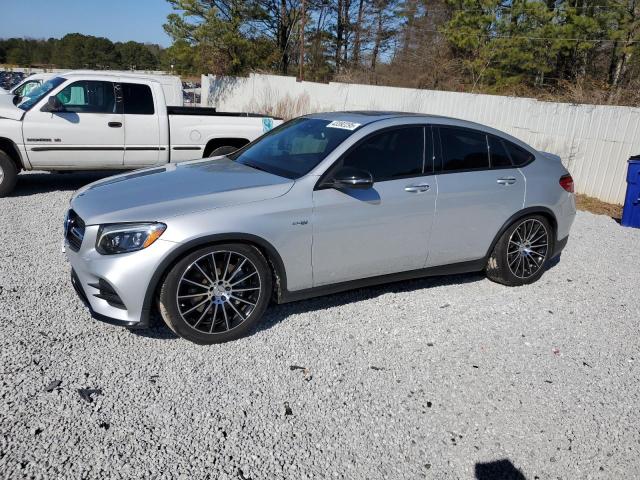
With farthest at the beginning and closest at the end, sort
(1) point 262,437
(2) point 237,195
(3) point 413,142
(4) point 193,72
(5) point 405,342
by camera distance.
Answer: (4) point 193,72 → (3) point 413,142 → (5) point 405,342 → (2) point 237,195 → (1) point 262,437

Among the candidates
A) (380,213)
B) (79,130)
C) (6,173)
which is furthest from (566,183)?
(6,173)

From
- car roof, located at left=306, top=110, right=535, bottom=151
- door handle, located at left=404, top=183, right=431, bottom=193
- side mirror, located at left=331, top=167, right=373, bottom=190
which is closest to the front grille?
side mirror, located at left=331, top=167, right=373, bottom=190

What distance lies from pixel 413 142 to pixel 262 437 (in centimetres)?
277

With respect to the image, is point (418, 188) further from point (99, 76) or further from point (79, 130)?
point (99, 76)

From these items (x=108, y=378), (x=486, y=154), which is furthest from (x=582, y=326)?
(x=108, y=378)

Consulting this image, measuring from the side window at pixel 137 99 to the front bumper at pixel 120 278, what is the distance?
5240mm

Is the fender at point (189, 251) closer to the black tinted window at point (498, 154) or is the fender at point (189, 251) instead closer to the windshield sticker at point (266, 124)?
the black tinted window at point (498, 154)

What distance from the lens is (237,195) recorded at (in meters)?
3.77

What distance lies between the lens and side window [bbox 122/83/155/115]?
8.23 metres

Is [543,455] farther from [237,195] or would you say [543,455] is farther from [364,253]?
[237,195]

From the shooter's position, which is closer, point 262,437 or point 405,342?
point 262,437

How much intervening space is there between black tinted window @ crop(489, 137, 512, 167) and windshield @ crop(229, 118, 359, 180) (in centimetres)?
144

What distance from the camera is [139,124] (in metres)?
8.26

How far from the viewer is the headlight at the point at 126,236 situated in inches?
135
